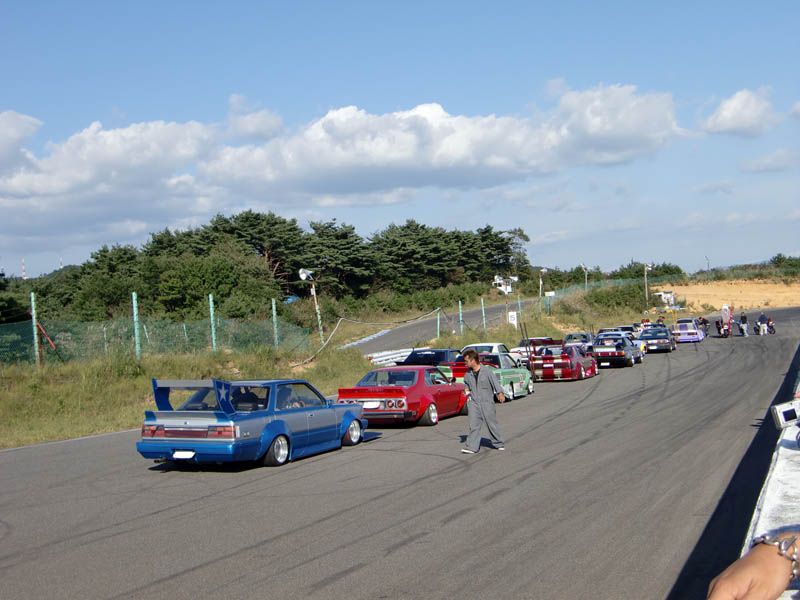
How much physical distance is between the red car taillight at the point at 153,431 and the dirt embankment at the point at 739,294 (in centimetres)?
8971

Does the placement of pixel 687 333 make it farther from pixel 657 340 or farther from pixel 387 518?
pixel 387 518

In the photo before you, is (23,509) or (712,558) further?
(23,509)

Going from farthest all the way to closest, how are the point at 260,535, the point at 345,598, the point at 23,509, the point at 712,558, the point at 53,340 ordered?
the point at 53,340 → the point at 23,509 → the point at 260,535 → the point at 712,558 → the point at 345,598

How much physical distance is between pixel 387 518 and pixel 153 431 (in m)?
4.91

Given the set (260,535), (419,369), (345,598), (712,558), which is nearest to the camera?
(345,598)

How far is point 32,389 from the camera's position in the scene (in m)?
21.5

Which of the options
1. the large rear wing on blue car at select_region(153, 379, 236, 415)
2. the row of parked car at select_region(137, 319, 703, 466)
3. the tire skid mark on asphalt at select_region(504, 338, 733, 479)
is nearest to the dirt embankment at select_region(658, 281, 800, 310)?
the tire skid mark on asphalt at select_region(504, 338, 733, 479)

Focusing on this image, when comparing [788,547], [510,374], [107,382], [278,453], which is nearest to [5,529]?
[278,453]

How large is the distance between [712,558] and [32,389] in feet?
61.8

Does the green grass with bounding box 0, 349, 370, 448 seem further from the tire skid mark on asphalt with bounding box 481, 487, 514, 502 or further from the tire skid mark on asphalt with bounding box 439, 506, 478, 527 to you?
the tire skid mark on asphalt with bounding box 439, 506, 478, 527

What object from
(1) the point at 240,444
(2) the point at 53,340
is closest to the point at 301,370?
(2) the point at 53,340

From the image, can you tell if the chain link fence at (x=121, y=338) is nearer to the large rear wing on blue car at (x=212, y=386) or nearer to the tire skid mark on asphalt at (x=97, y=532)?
the large rear wing on blue car at (x=212, y=386)

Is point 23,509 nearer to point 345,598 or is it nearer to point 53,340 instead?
point 345,598

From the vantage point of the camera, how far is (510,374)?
24453mm
